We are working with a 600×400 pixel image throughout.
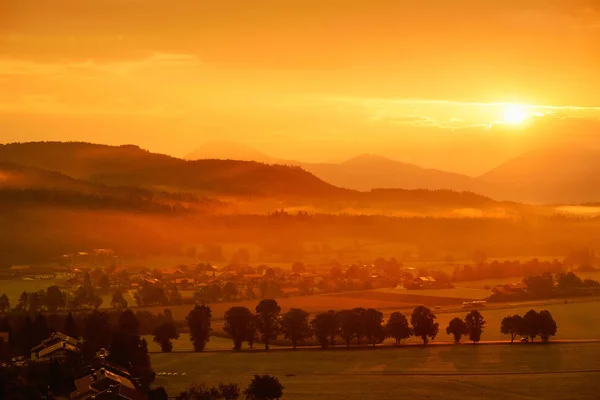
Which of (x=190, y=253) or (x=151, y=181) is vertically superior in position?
(x=151, y=181)

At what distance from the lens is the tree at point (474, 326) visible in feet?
189

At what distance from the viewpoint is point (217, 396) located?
147 feet

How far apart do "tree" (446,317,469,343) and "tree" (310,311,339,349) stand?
5.79 m

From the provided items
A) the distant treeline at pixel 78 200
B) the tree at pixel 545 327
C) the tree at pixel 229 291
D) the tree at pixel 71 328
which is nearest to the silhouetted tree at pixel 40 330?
the tree at pixel 71 328

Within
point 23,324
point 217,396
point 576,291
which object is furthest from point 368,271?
point 217,396

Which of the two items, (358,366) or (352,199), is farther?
(352,199)

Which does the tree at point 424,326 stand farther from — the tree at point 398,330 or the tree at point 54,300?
the tree at point 54,300

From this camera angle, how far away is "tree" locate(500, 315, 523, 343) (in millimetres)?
57525

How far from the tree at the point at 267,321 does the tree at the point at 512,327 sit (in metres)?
11.5

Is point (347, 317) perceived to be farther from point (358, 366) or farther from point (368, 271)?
point (368, 271)

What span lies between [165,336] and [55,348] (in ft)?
18.8

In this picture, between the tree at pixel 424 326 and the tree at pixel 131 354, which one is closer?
the tree at pixel 131 354

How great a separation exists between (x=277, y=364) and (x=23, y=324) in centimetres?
1555

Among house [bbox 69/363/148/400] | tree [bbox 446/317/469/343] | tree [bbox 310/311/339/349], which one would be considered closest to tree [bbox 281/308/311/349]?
tree [bbox 310/311/339/349]
